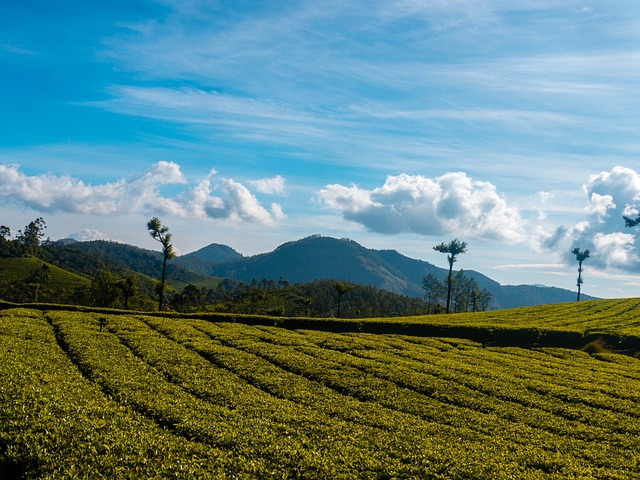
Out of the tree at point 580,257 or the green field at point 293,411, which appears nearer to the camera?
the green field at point 293,411

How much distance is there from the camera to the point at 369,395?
93.0ft

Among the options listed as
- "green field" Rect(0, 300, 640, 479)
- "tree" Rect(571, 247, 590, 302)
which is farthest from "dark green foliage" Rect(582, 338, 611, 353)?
"tree" Rect(571, 247, 590, 302)

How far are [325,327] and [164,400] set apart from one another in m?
48.7

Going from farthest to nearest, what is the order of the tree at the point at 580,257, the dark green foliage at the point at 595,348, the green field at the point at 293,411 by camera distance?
the tree at the point at 580,257 → the dark green foliage at the point at 595,348 → the green field at the point at 293,411

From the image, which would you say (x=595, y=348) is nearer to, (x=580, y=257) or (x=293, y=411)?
(x=293, y=411)

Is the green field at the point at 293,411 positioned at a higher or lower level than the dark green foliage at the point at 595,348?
lower

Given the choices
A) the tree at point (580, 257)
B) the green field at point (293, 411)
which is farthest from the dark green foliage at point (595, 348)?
the tree at point (580, 257)

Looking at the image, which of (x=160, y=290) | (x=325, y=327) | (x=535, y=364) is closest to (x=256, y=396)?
(x=535, y=364)

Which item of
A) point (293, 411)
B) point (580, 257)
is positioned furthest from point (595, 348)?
point (580, 257)

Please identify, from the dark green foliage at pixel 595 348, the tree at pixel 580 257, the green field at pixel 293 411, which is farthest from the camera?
the tree at pixel 580 257

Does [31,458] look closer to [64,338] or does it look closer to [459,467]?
[459,467]

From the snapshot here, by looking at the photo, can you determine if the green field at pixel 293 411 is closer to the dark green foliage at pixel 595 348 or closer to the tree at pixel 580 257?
the dark green foliage at pixel 595 348

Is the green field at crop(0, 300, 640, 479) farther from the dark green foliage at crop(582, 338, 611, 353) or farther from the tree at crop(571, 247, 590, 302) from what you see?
the tree at crop(571, 247, 590, 302)

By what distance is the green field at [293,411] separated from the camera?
54.9 ft
